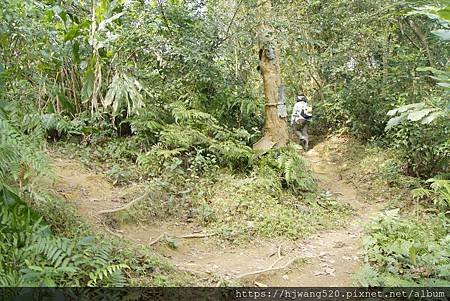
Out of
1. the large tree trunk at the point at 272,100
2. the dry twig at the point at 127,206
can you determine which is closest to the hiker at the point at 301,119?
the large tree trunk at the point at 272,100

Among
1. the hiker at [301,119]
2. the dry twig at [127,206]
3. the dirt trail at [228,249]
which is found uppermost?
the hiker at [301,119]

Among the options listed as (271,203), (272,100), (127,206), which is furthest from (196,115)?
(127,206)

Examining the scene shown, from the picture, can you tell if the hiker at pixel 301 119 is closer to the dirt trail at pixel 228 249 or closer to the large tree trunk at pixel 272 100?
the large tree trunk at pixel 272 100

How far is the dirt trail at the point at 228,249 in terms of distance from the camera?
4.06 meters

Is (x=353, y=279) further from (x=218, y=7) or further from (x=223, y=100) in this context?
(x=218, y=7)

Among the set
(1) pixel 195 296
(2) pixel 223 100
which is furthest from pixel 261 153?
(1) pixel 195 296

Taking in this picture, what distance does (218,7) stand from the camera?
23.6ft

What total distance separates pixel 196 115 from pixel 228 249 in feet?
8.41

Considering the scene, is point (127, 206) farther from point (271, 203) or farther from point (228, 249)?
point (271, 203)

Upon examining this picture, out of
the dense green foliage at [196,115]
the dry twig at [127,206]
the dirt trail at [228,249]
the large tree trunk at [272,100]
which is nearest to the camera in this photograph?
the dense green foliage at [196,115]

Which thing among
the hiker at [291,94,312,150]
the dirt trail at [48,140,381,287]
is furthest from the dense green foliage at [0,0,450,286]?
the hiker at [291,94,312,150]

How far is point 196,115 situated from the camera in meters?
6.52

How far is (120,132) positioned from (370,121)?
5.59m

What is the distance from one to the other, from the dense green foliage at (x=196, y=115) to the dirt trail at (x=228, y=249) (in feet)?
0.89
